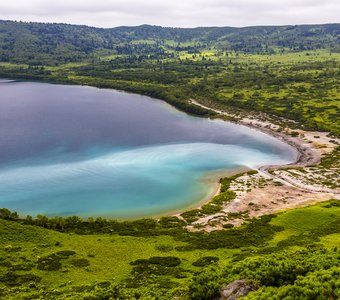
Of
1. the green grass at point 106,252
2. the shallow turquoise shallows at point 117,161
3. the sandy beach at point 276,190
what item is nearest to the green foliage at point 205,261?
the green grass at point 106,252

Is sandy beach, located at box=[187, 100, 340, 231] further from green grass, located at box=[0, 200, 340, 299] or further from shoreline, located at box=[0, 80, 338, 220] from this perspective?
green grass, located at box=[0, 200, 340, 299]

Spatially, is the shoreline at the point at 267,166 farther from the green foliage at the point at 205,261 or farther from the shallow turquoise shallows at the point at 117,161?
the green foliage at the point at 205,261

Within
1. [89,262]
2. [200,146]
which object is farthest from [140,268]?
[200,146]

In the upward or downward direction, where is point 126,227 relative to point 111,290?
downward

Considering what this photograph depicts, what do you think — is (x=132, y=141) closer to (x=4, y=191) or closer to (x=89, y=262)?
(x=4, y=191)

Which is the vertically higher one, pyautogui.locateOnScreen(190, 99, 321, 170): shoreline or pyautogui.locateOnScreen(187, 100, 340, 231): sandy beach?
pyautogui.locateOnScreen(190, 99, 321, 170): shoreline

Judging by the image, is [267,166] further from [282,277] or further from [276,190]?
[282,277]

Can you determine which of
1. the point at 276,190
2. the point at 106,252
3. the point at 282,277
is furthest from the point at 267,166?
the point at 282,277

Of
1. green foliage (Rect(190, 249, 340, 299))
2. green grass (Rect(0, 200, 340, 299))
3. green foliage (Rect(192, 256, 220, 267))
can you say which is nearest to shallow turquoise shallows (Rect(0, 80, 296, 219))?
green grass (Rect(0, 200, 340, 299))
